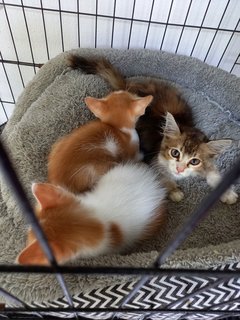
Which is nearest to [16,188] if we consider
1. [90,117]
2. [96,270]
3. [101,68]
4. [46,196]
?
[96,270]

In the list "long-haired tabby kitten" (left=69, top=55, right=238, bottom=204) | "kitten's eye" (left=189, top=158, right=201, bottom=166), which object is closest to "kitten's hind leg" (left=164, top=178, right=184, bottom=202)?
"long-haired tabby kitten" (left=69, top=55, right=238, bottom=204)

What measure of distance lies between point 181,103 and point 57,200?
0.82 m

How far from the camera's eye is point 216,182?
128 centimetres

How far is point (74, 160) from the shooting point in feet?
3.61

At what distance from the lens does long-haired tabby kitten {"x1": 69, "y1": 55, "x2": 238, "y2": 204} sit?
49.9 inches

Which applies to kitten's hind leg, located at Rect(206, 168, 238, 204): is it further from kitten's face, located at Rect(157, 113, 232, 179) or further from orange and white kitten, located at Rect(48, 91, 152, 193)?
orange and white kitten, located at Rect(48, 91, 152, 193)

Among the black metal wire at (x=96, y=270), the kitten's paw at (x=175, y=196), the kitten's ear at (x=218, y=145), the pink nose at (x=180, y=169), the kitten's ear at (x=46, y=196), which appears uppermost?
the black metal wire at (x=96, y=270)

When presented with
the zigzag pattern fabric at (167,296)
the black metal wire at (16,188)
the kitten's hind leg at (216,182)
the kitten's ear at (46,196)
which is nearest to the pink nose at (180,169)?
the kitten's hind leg at (216,182)

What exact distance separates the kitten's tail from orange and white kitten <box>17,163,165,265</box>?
0.49 m

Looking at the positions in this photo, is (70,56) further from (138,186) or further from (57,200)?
(57,200)

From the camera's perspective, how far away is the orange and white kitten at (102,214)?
0.75 meters

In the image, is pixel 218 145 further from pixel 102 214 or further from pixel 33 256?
pixel 33 256

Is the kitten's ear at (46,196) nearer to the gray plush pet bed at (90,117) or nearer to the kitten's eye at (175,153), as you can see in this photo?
the gray plush pet bed at (90,117)

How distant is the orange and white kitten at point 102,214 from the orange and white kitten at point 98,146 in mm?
51
